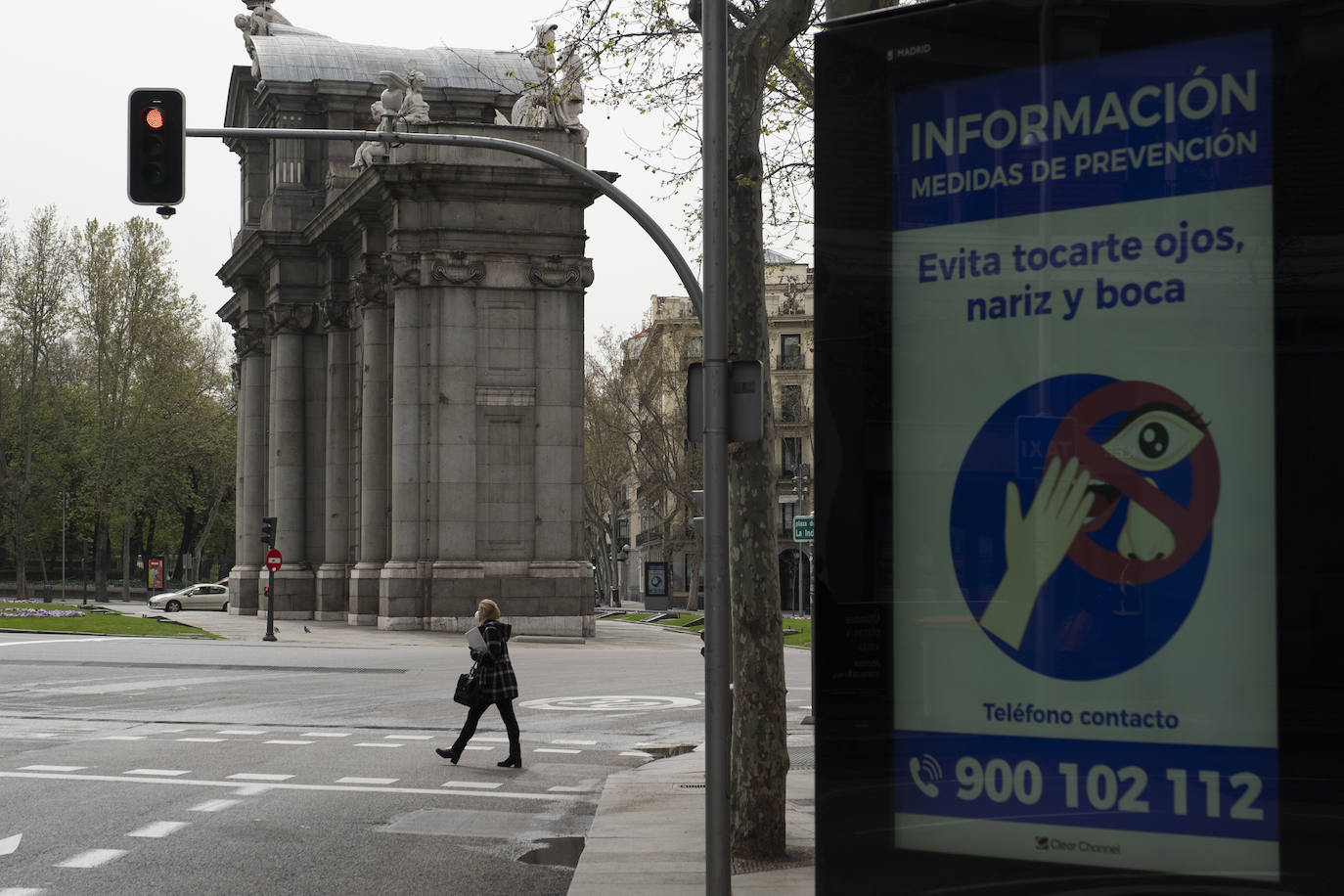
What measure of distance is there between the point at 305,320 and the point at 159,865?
44849 millimetres

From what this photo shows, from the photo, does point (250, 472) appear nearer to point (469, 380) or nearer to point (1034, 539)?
point (469, 380)

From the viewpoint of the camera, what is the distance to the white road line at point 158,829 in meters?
11.1

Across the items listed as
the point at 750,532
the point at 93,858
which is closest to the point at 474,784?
the point at 93,858

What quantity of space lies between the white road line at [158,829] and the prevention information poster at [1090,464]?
7.20 m

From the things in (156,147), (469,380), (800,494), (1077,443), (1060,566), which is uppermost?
(156,147)

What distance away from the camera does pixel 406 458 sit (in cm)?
4334

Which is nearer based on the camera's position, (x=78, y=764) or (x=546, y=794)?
(x=546, y=794)

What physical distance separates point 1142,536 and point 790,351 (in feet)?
Answer: 296

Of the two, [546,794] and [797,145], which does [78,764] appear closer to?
[546,794]

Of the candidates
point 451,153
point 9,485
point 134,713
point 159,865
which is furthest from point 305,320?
point 159,865

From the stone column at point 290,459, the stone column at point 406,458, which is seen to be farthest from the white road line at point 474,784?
the stone column at point 290,459

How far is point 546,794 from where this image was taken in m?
13.9

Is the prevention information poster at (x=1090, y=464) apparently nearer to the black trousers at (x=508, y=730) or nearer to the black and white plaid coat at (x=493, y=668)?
the black trousers at (x=508, y=730)

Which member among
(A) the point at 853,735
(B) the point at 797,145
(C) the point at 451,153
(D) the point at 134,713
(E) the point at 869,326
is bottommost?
(D) the point at 134,713
